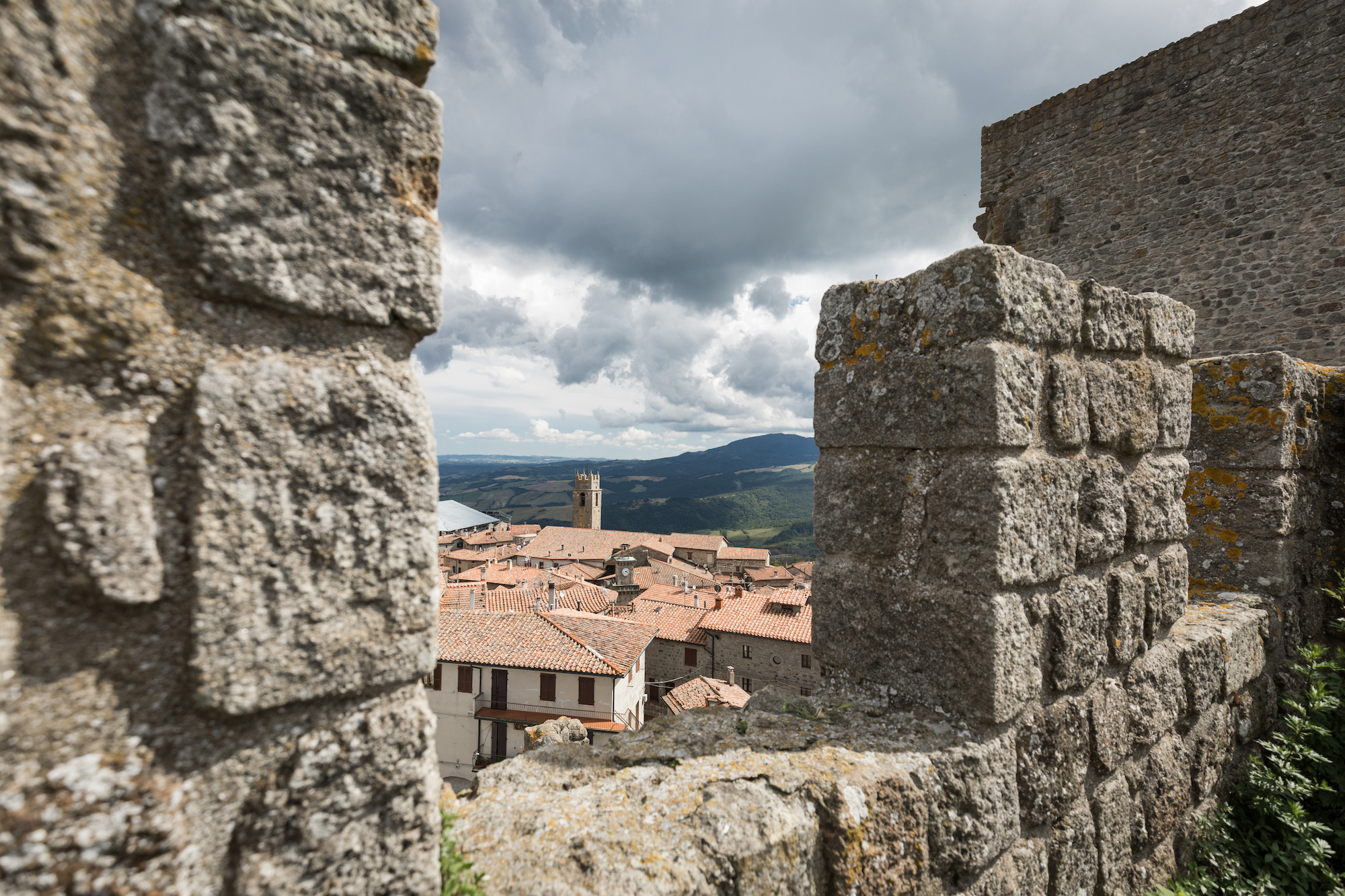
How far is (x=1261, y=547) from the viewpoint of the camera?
11.7 ft

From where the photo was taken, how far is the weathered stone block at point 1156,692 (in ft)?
8.39

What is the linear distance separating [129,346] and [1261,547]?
501 centimetres

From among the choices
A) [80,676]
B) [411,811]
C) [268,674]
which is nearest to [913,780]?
[411,811]

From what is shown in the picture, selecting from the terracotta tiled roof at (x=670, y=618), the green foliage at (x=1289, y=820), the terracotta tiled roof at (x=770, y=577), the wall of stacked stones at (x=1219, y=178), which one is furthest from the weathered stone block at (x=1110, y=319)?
the terracotta tiled roof at (x=770, y=577)

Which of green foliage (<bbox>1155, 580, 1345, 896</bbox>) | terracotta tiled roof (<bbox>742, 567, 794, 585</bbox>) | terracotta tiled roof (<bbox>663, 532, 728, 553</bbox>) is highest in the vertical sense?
green foliage (<bbox>1155, 580, 1345, 896</bbox>)

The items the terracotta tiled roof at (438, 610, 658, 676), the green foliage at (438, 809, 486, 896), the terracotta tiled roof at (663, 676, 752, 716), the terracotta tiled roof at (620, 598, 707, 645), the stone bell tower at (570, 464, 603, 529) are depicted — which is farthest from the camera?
the stone bell tower at (570, 464, 603, 529)

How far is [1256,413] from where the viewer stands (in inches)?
140

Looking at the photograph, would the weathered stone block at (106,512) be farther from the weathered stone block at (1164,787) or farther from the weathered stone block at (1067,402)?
the weathered stone block at (1164,787)

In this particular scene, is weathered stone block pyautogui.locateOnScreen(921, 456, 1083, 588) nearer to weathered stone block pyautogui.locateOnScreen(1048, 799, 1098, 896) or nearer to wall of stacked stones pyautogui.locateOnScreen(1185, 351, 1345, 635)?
weathered stone block pyautogui.locateOnScreen(1048, 799, 1098, 896)

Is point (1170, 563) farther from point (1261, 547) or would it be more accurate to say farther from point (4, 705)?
point (4, 705)

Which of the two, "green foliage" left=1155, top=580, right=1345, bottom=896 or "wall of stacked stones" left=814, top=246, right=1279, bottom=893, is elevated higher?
"wall of stacked stones" left=814, top=246, right=1279, bottom=893

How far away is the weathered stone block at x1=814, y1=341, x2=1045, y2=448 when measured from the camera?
2027mm

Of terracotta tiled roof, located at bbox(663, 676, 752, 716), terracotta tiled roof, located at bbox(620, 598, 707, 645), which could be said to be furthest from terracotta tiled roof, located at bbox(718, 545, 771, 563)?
terracotta tiled roof, located at bbox(663, 676, 752, 716)

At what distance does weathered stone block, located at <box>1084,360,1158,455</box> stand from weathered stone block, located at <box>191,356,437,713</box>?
2464 millimetres
